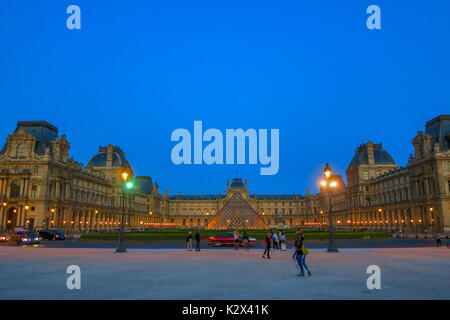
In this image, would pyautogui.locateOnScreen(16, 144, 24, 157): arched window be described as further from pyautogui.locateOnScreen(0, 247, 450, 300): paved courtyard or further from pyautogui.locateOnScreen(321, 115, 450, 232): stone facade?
pyautogui.locateOnScreen(321, 115, 450, 232): stone facade

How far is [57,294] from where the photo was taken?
8008 mm

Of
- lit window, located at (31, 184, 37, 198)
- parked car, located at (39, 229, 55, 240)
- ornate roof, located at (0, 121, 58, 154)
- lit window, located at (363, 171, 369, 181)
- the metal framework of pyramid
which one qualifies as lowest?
parked car, located at (39, 229, 55, 240)

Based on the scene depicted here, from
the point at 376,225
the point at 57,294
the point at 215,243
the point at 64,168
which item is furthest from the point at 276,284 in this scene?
the point at 376,225

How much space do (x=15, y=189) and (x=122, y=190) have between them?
20419mm

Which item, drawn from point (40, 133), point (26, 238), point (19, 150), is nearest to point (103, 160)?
point (40, 133)

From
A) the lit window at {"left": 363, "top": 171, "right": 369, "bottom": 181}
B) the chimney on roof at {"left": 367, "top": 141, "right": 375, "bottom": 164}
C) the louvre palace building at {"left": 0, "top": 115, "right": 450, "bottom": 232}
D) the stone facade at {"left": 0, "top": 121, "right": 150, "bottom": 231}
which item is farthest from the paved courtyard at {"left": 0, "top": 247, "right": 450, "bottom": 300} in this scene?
the chimney on roof at {"left": 367, "top": 141, "right": 375, "bottom": 164}

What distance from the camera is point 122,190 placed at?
69.1 meters

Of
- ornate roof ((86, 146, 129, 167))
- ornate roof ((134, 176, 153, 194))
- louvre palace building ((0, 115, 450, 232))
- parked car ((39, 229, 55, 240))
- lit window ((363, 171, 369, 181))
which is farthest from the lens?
ornate roof ((134, 176, 153, 194))

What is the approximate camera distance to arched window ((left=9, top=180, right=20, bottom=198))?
54.6 meters

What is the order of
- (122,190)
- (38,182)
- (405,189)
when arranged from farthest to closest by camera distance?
(122,190), (405,189), (38,182)

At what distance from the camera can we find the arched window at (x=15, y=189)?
54.6m

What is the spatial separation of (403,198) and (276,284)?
6935 cm

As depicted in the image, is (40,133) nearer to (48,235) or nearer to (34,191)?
(34,191)

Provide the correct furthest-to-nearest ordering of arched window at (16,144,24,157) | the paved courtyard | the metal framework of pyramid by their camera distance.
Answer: arched window at (16,144,24,157)
the metal framework of pyramid
the paved courtyard
